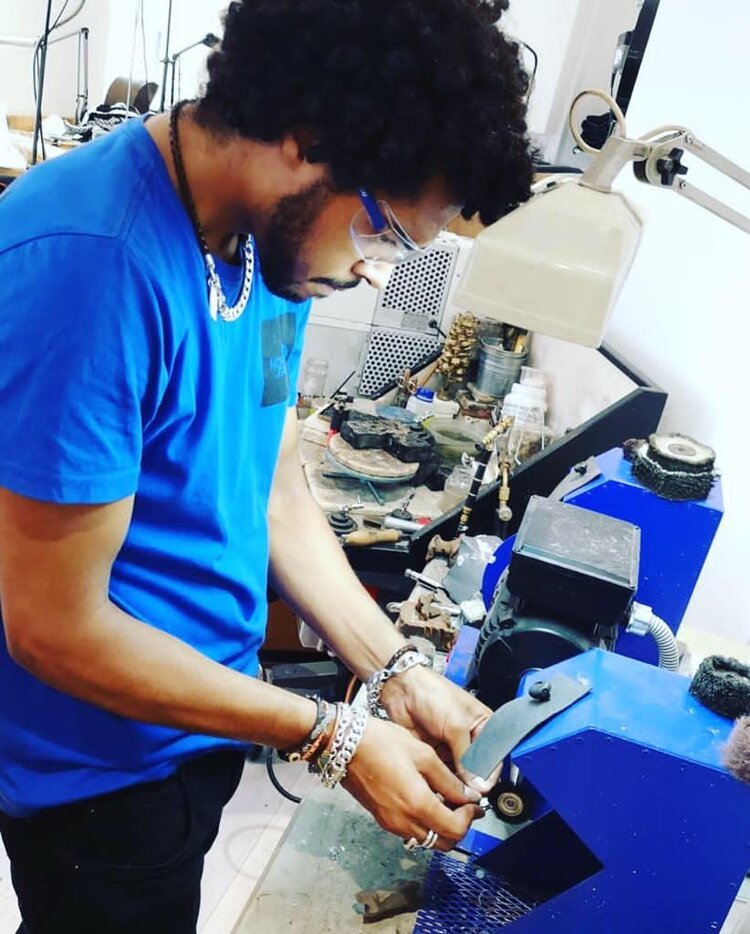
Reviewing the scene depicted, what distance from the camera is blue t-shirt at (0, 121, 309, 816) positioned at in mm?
611

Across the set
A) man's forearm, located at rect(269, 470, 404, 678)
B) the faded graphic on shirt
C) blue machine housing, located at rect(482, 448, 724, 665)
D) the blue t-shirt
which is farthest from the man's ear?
blue machine housing, located at rect(482, 448, 724, 665)

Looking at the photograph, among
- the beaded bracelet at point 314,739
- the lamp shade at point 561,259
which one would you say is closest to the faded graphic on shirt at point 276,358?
the lamp shade at point 561,259

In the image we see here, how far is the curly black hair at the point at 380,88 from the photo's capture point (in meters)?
0.63

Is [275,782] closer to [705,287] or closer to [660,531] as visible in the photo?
[660,531]

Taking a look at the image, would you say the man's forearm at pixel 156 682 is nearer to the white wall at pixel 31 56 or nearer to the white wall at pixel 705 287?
the white wall at pixel 705 287

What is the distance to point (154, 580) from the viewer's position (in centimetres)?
83

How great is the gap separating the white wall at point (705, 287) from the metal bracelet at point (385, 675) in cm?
88

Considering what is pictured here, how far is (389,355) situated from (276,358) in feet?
5.77

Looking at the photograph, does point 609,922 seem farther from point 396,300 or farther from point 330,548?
point 396,300

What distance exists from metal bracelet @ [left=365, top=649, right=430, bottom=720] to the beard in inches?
19.9

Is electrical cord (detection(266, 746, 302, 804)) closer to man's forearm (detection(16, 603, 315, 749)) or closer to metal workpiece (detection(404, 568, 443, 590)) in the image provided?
metal workpiece (detection(404, 568, 443, 590))

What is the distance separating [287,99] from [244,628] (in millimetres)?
598

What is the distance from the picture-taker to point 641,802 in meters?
0.74

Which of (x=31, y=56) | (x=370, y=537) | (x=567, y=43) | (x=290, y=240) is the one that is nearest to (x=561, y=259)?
(x=290, y=240)
